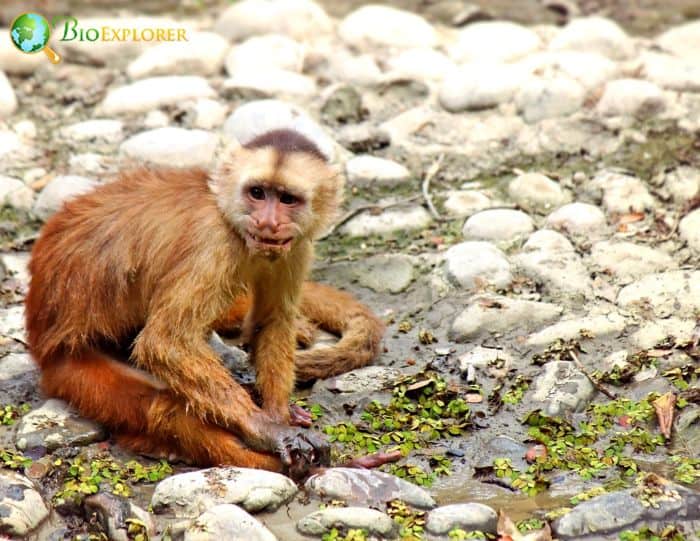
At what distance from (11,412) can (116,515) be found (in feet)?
4.19

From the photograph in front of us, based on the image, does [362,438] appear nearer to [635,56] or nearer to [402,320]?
[402,320]

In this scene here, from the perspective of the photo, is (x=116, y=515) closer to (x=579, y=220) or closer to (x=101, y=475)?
(x=101, y=475)

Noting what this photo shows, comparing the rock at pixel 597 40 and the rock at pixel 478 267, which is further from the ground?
the rock at pixel 597 40

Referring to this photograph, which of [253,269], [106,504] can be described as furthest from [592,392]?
[106,504]

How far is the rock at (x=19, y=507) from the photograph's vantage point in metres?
4.81

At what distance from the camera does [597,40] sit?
9.74 metres

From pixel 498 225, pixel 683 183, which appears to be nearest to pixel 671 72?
pixel 683 183

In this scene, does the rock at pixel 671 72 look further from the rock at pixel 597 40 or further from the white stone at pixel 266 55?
the white stone at pixel 266 55

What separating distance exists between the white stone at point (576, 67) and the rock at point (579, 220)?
1649mm

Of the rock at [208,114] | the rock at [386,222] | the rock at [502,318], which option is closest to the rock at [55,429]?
the rock at [502,318]

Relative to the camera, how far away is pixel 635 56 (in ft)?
31.6

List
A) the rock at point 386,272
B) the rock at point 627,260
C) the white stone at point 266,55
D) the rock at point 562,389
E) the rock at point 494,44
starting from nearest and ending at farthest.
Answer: the rock at point 562,389
the rock at point 627,260
the rock at point 386,272
the white stone at point 266,55
the rock at point 494,44

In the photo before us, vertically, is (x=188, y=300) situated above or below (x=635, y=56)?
below

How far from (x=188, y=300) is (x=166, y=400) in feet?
1.62
